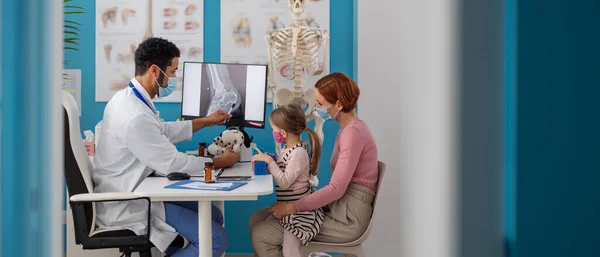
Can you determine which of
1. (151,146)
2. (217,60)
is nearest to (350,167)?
(151,146)

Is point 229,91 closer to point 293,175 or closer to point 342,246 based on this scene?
point 293,175

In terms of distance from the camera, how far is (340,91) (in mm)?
2521

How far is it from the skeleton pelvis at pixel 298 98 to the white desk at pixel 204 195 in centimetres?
124

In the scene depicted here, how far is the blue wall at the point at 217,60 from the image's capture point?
4.02 m

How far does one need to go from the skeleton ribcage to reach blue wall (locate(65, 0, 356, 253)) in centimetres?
40

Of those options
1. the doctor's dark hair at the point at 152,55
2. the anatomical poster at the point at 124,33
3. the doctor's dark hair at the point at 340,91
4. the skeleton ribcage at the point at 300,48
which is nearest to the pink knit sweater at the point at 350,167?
the doctor's dark hair at the point at 340,91

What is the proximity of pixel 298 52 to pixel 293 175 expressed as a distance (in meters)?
1.35

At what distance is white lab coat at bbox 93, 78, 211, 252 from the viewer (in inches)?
94.4

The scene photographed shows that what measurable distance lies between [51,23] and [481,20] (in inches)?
14.2

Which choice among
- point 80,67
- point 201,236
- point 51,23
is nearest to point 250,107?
point 201,236

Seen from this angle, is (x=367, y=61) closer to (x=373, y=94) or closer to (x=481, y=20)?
(x=373, y=94)

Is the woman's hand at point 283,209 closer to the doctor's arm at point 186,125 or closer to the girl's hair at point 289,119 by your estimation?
the girl's hair at point 289,119

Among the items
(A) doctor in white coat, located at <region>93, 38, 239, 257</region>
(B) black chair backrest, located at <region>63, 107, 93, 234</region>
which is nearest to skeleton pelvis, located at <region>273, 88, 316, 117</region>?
(A) doctor in white coat, located at <region>93, 38, 239, 257</region>

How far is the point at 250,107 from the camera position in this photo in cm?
313
